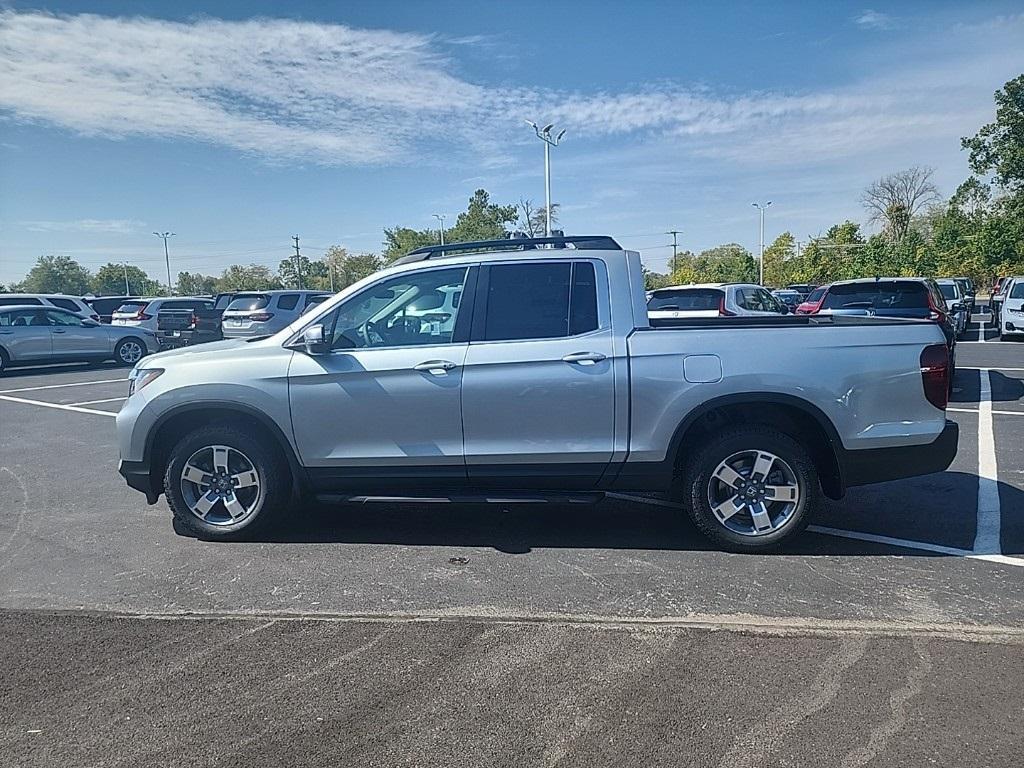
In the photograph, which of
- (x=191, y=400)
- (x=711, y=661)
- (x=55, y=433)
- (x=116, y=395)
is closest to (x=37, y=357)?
(x=116, y=395)

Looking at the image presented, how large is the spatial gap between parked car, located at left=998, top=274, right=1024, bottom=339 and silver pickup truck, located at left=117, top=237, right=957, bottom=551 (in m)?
16.9

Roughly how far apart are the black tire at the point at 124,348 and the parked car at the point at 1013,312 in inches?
847

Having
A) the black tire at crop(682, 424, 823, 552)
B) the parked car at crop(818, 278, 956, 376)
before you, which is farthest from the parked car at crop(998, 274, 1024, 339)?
the black tire at crop(682, 424, 823, 552)

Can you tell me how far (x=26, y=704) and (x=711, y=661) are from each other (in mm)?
3049

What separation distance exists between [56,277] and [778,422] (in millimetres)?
98945

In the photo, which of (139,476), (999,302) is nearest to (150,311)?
(139,476)

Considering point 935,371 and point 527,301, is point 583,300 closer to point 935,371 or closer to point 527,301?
point 527,301

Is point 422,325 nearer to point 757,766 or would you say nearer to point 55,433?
point 757,766

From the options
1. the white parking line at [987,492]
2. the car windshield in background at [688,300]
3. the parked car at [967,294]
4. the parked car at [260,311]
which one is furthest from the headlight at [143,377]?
the parked car at [967,294]

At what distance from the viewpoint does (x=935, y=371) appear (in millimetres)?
4703

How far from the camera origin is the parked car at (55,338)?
16.5 meters

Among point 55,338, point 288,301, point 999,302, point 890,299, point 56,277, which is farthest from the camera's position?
point 56,277

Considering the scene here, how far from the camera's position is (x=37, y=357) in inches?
661

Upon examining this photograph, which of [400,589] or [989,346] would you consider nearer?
[400,589]
